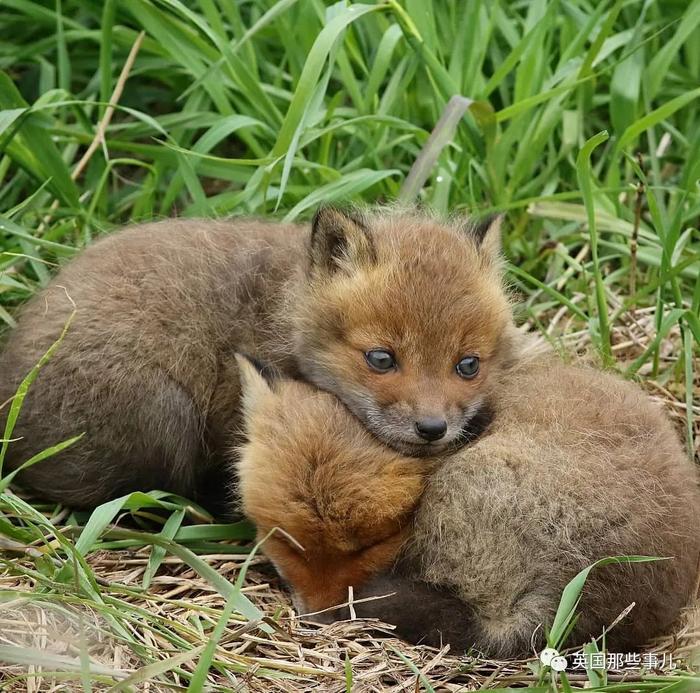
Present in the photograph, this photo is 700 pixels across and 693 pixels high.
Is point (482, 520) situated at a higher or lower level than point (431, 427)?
lower

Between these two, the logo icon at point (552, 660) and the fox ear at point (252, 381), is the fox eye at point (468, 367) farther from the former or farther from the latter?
the logo icon at point (552, 660)

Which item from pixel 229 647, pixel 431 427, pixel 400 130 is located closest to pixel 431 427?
pixel 431 427

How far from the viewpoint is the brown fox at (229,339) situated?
515 cm

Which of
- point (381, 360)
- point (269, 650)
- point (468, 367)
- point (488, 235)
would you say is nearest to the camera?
Answer: point (269, 650)

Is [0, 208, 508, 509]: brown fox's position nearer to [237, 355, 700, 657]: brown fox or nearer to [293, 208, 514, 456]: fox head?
[293, 208, 514, 456]: fox head

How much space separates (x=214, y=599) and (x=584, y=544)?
65.9 inches

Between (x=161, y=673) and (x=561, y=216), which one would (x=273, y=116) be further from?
(x=161, y=673)

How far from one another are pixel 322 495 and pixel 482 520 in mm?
649

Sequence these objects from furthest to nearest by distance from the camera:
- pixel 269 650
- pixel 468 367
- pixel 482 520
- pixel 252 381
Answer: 1. pixel 468 367
2. pixel 252 381
3. pixel 269 650
4. pixel 482 520

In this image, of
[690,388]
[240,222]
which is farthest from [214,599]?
[690,388]

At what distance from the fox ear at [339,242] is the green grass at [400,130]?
0.57m

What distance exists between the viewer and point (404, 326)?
512 centimetres

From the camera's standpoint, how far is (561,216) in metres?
6.98

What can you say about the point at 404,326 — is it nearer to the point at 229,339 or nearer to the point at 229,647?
the point at 229,339
